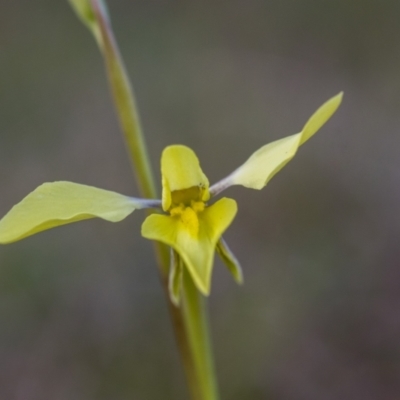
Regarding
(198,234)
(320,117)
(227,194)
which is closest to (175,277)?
(198,234)

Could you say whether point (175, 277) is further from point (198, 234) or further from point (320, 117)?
point (320, 117)

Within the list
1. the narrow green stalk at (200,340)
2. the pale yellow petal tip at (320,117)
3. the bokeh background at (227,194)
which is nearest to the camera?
the pale yellow petal tip at (320,117)

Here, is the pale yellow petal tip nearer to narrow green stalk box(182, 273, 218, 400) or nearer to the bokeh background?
narrow green stalk box(182, 273, 218, 400)

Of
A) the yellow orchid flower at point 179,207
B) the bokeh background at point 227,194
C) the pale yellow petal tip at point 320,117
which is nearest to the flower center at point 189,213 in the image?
the yellow orchid flower at point 179,207

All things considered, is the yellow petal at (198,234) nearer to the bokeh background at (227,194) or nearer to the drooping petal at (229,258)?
the drooping petal at (229,258)

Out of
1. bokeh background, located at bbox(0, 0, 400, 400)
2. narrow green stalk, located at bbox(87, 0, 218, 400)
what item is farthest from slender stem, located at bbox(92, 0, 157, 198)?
bokeh background, located at bbox(0, 0, 400, 400)

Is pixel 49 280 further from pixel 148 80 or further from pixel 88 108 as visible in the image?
Result: pixel 148 80

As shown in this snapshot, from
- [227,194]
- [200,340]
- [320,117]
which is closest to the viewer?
[320,117]

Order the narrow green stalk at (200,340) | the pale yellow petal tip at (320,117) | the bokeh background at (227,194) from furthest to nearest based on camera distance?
1. the bokeh background at (227,194)
2. the narrow green stalk at (200,340)
3. the pale yellow petal tip at (320,117)
